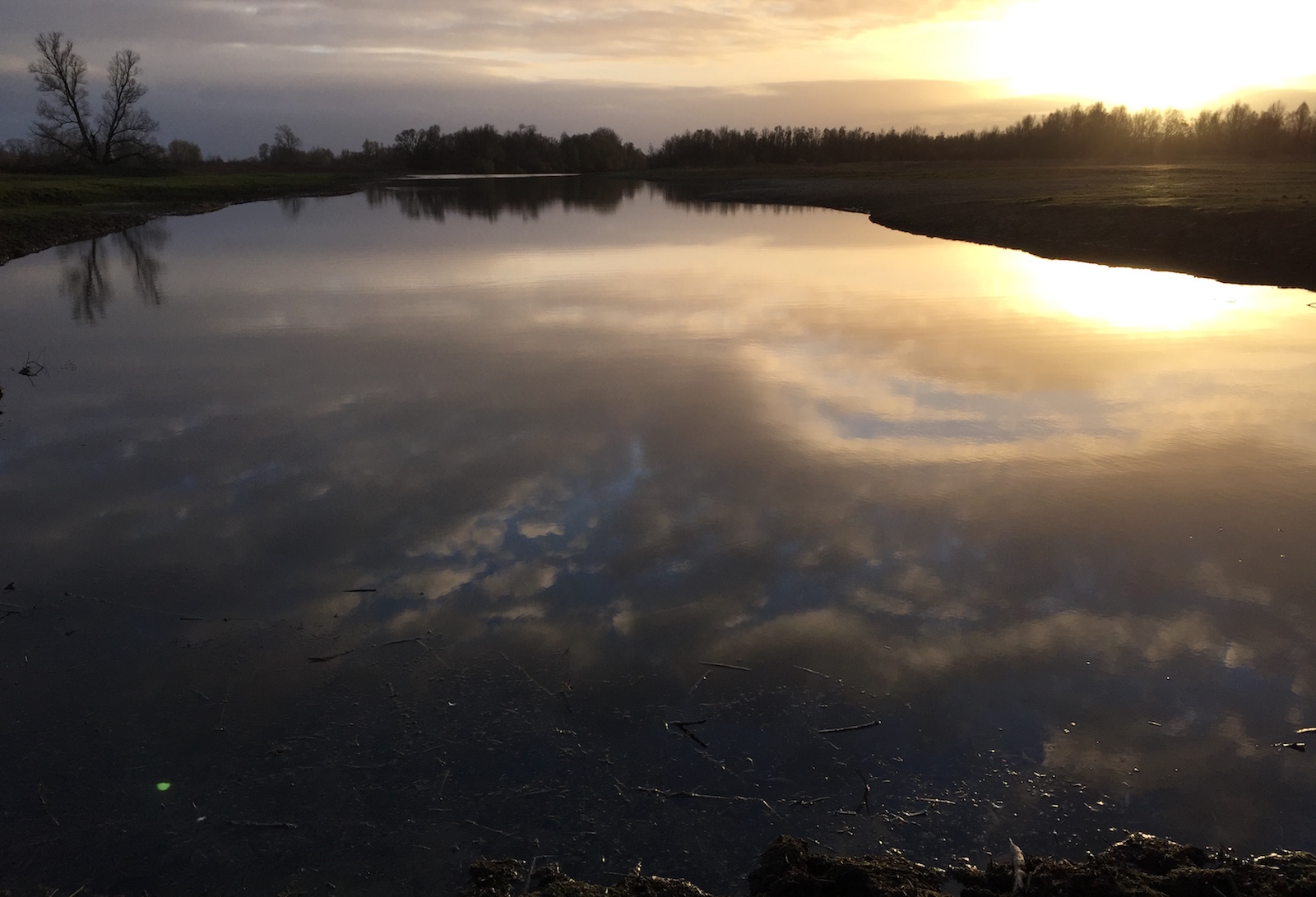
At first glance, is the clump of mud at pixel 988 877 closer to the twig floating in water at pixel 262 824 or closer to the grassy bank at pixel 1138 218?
the twig floating in water at pixel 262 824

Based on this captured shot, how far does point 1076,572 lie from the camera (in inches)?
239

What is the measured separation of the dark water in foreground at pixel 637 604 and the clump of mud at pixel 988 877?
158 millimetres

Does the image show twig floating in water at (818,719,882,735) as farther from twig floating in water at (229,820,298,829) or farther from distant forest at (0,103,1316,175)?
distant forest at (0,103,1316,175)

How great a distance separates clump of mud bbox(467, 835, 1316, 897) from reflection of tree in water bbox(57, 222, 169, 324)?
15.2m

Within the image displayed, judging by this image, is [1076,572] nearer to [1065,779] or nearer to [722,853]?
[1065,779]

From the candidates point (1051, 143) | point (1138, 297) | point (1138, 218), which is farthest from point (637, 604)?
point (1051, 143)

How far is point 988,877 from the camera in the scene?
11.4 feet

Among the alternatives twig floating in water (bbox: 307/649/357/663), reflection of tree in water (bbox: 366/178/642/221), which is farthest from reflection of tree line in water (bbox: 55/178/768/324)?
twig floating in water (bbox: 307/649/357/663)

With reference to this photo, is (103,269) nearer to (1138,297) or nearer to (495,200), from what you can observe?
(1138,297)

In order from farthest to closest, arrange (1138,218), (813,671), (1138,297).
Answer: (1138,218), (1138,297), (813,671)

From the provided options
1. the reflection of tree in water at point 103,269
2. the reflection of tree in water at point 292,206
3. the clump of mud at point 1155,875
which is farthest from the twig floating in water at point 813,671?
the reflection of tree in water at point 292,206

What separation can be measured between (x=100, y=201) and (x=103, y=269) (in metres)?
23.6

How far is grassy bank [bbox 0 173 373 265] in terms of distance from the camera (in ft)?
87.5

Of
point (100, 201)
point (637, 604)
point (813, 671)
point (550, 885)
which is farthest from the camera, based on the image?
point (100, 201)
